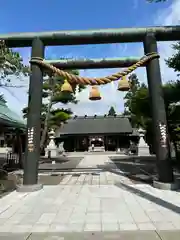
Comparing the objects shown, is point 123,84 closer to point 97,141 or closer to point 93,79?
point 93,79

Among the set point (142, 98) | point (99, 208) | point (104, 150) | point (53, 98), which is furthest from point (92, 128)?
point (99, 208)

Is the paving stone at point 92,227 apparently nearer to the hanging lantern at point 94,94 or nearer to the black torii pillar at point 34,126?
the black torii pillar at point 34,126

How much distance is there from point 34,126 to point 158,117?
161 inches

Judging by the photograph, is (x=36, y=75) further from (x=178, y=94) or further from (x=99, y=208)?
(x=178, y=94)

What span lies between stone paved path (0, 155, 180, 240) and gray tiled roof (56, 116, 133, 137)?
108 ft

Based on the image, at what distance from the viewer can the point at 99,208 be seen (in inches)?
246

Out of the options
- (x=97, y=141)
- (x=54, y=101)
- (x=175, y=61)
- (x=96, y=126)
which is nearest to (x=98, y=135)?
(x=97, y=141)

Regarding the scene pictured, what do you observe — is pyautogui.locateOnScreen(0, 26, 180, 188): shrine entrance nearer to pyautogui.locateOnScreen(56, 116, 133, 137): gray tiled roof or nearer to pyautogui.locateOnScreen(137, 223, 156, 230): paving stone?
pyautogui.locateOnScreen(137, 223, 156, 230): paving stone

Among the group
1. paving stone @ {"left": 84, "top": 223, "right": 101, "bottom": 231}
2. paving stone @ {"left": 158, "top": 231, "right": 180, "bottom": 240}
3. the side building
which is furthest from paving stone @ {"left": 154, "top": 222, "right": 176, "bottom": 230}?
the side building

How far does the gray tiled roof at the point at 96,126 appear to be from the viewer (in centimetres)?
4188

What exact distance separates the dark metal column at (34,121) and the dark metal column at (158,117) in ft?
12.4

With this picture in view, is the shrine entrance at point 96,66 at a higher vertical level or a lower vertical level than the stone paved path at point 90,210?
higher

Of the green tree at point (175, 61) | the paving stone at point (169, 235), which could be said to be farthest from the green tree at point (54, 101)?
the paving stone at point (169, 235)

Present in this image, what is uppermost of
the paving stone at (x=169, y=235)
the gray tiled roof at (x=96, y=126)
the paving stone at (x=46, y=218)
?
the gray tiled roof at (x=96, y=126)
